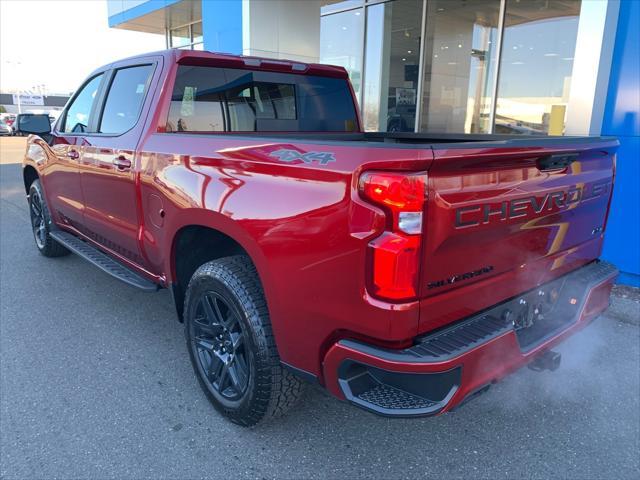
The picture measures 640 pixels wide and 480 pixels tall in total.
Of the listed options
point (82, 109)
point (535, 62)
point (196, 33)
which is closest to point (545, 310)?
point (82, 109)

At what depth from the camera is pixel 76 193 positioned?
13.8ft

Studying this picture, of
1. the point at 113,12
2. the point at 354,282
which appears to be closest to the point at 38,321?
the point at 354,282

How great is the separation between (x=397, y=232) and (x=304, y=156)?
1.72 ft

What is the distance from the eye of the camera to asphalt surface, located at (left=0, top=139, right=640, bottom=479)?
2418 mm

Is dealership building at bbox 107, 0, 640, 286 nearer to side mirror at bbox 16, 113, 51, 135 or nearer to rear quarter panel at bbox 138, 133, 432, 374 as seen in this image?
rear quarter panel at bbox 138, 133, 432, 374

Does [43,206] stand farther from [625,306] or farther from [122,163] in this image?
[625,306]

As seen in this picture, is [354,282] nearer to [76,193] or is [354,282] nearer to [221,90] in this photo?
[221,90]

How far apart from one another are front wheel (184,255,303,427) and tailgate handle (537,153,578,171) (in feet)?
4.58

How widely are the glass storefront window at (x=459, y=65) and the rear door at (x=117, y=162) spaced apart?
6.28 metres

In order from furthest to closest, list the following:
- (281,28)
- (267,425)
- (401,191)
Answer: (281,28), (267,425), (401,191)

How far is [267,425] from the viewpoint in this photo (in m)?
2.72

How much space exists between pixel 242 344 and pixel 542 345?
A: 1447 mm

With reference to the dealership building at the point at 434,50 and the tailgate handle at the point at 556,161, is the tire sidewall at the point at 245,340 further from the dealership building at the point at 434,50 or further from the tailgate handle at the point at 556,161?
the dealership building at the point at 434,50

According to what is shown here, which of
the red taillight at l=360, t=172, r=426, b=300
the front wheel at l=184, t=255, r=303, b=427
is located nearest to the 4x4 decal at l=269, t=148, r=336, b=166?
the red taillight at l=360, t=172, r=426, b=300
